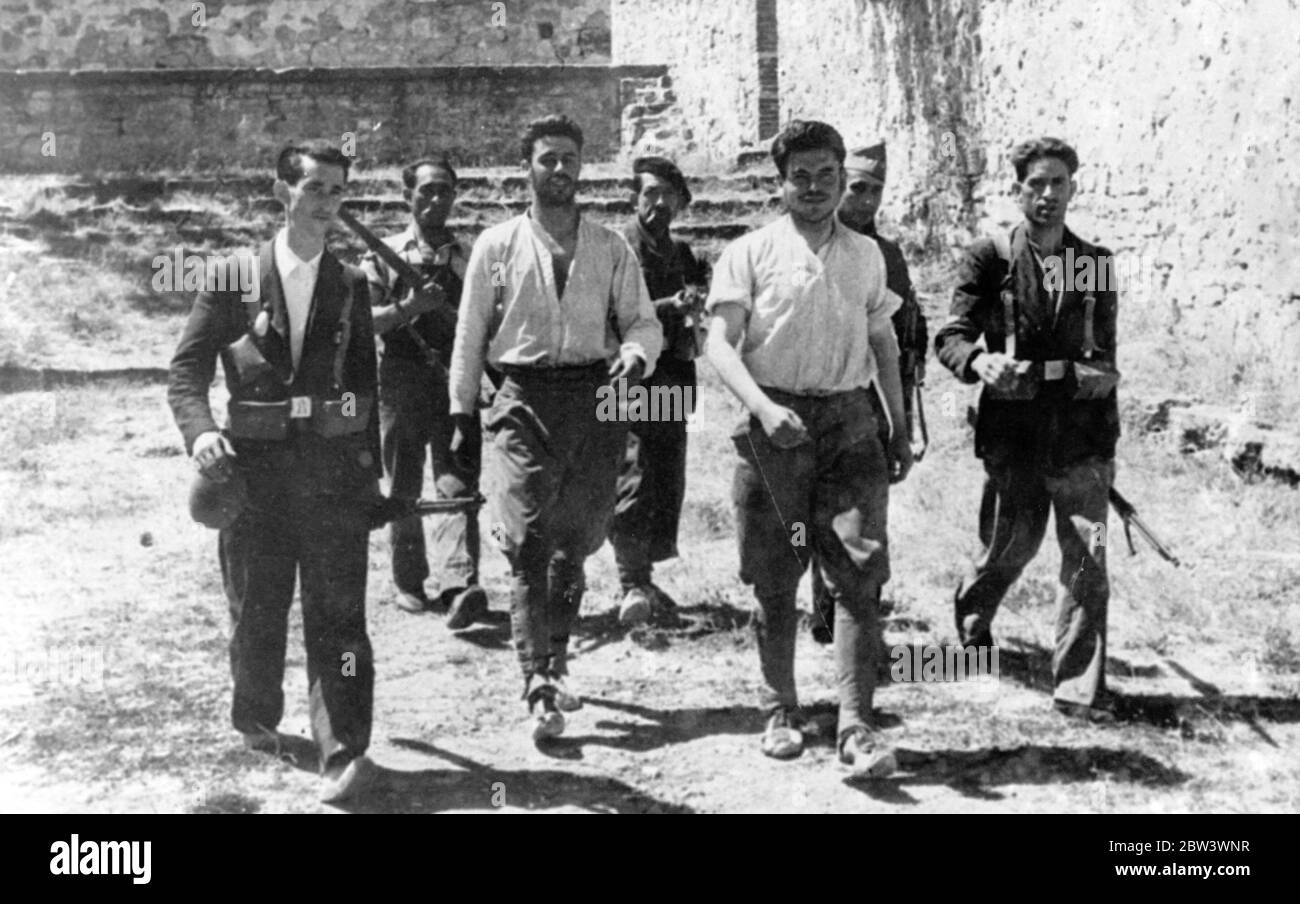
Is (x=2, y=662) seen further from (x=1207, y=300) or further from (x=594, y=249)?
(x=1207, y=300)

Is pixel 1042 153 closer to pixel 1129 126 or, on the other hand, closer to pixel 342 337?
pixel 342 337

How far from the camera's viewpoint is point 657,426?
6.64 m

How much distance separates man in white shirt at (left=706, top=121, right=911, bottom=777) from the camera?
475 centimetres

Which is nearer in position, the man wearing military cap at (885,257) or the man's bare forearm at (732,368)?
the man's bare forearm at (732,368)

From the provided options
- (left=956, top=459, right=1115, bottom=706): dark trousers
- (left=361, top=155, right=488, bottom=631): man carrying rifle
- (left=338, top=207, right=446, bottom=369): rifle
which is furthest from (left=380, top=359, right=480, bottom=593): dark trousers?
(left=956, top=459, right=1115, bottom=706): dark trousers

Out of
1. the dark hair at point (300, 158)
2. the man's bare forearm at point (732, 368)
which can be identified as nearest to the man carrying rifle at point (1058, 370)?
the man's bare forearm at point (732, 368)

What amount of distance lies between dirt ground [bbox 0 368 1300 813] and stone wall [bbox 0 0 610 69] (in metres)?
14.4

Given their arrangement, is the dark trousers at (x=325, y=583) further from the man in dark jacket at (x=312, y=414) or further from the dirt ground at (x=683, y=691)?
the dirt ground at (x=683, y=691)

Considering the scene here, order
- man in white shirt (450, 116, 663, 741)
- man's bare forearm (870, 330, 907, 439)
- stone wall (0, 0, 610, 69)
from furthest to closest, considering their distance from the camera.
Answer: stone wall (0, 0, 610, 69) < man in white shirt (450, 116, 663, 741) < man's bare forearm (870, 330, 907, 439)

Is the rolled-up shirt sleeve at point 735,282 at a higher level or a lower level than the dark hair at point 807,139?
lower

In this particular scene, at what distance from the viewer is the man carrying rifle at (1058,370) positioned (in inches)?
203

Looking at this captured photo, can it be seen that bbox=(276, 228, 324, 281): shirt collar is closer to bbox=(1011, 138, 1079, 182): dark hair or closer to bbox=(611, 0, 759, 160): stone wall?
bbox=(1011, 138, 1079, 182): dark hair

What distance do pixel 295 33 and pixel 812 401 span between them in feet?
61.2

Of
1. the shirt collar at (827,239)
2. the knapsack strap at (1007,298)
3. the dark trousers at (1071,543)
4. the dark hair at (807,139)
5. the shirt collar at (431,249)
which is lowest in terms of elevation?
the dark trousers at (1071,543)
